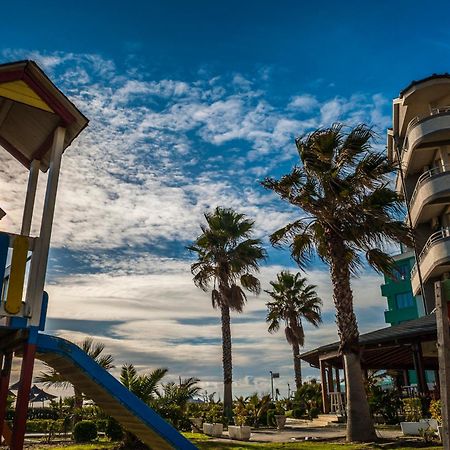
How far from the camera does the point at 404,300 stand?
60.1 metres

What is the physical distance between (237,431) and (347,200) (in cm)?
1114

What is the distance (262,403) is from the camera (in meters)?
28.0

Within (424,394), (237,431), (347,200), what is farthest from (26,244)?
(424,394)

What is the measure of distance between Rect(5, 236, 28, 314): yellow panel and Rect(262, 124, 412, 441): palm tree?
479 inches

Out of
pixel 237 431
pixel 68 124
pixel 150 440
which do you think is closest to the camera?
pixel 68 124

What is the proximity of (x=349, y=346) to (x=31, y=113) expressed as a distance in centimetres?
1306

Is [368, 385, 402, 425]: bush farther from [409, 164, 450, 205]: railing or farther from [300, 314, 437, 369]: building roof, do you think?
[409, 164, 450, 205]: railing

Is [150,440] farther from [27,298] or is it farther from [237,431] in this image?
[237,431]

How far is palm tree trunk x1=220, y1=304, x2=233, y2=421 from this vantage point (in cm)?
3020

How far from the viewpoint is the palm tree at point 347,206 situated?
1767cm

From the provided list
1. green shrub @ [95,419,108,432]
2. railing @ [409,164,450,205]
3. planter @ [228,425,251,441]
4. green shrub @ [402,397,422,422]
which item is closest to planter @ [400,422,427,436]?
green shrub @ [402,397,422,422]

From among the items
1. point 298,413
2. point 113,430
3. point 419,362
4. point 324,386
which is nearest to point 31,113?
point 113,430

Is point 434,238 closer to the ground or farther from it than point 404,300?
closer to the ground

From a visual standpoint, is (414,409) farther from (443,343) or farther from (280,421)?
(443,343)
